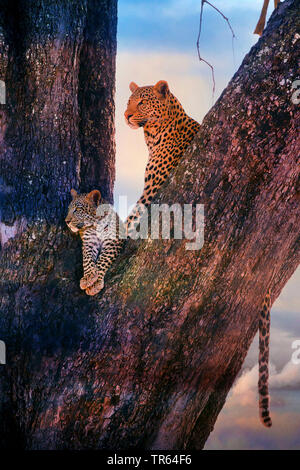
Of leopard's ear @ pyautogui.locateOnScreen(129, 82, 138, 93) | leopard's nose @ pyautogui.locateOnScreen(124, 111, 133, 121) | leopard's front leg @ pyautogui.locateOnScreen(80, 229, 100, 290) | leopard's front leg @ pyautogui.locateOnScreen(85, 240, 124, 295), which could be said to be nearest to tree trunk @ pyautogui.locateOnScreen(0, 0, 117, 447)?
leopard's front leg @ pyautogui.locateOnScreen(80, 229, 100, 290)

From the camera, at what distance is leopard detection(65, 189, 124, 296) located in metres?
3.78

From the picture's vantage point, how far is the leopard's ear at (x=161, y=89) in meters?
5.01

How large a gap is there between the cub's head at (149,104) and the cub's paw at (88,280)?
75.5 inches

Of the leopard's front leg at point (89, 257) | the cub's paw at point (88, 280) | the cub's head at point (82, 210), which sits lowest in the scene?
the cub's paw at point (88, 280)

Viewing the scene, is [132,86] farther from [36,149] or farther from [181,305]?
[181,305]

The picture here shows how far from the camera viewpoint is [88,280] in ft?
12.3

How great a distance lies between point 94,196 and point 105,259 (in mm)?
607

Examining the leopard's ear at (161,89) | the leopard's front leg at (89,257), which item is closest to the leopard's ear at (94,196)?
the leopard's front leg at (89,257)

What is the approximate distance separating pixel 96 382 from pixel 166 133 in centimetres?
253

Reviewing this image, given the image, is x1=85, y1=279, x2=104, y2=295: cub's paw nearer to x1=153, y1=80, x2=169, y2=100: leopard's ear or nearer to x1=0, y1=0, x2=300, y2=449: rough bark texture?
x1=0, y1=0, x2=300, y2=449: rough bark texture

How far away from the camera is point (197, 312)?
3.50m

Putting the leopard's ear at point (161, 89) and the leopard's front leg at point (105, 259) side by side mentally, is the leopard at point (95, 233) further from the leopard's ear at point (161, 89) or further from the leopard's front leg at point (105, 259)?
the leopard's ear at point (161, 89)

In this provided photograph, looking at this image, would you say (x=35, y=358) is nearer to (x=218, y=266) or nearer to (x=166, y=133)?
(x=218, y=266)
